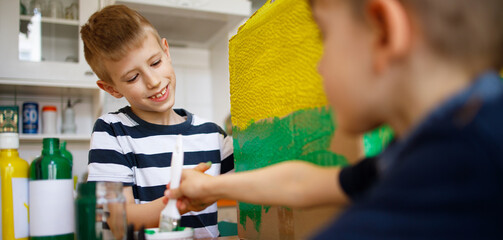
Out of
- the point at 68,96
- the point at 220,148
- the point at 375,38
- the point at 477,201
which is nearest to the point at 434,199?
the point at 477,201

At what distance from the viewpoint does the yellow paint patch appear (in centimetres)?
60

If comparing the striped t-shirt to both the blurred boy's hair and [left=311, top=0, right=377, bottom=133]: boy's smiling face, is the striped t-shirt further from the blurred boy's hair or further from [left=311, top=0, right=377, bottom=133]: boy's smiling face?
the blurred boy's hair

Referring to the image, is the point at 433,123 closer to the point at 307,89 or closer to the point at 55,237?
the point at 307,89

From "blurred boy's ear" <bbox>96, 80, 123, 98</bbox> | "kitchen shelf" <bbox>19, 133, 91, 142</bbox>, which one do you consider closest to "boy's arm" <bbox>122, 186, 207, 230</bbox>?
"blurred boy's ear" <bbox>96, 80, 123, 98</bbox>

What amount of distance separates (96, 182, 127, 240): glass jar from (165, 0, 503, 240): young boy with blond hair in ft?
1.19

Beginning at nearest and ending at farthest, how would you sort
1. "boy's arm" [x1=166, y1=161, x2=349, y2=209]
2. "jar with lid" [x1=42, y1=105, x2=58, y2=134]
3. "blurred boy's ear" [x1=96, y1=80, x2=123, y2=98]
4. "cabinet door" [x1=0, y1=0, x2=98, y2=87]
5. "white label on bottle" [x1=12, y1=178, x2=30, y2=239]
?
"boy's arm" [x1=166, y1=161, x2=349, y2=209] → "white label on bottle" [x1=12, y1=178, x2=30, y2=239] → "blurred boy's ear" [x1=96, y1=80, x2=123, y2=98] → "cabinet door" [x1=0, y1=0, x2=98, y2=87] → "jar with lid" [x1=42, y1=105, x2=58, y2=134]

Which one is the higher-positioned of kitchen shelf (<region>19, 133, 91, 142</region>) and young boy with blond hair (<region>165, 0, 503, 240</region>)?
kitchen shelf (<region>19, 133, 91, 142</region>)

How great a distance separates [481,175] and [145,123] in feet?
2.99

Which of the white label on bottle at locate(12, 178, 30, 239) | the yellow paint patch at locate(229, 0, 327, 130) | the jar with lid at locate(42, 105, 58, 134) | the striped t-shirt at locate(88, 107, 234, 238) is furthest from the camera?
the jar with lid at locate(42, 105, 58, 134)

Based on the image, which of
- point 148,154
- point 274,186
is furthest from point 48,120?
point 274,186

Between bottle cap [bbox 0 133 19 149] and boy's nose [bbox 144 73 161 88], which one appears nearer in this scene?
bottle cap [bbox 0 133 19 149]

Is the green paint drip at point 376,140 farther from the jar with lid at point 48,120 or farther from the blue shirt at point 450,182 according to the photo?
the jar with lid at point 48,120

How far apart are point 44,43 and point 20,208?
5.63ft

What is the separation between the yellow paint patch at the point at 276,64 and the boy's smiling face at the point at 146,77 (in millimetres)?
220
